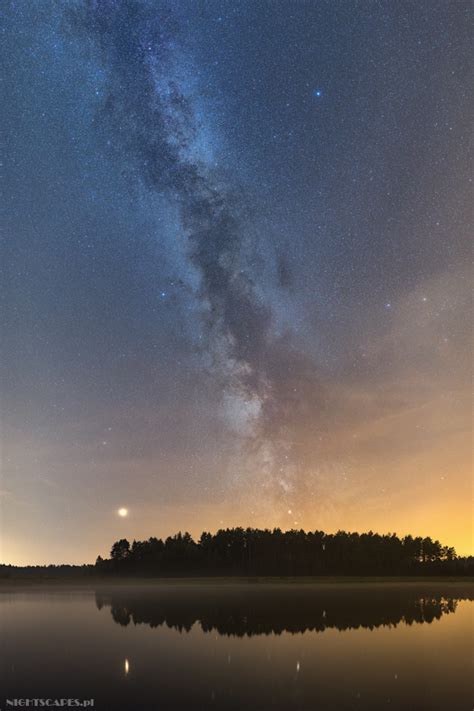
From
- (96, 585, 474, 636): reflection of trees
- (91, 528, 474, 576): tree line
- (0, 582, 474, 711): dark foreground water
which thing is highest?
(91, 528, 474, 576): tree line

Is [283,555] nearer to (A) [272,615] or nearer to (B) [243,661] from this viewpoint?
(A) [272,615]

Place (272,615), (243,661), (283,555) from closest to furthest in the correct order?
(243,661), (272,615), (283,555)

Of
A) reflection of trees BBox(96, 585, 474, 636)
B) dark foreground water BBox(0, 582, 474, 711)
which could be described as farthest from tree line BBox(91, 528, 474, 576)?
dark foreground water BBox(0, 582, 474, 711)

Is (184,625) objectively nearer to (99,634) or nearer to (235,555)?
(99,634)

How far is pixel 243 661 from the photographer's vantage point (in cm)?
3155

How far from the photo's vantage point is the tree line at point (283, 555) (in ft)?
511

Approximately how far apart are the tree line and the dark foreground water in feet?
339

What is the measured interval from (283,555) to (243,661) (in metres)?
135

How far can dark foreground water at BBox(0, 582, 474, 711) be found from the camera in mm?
23328

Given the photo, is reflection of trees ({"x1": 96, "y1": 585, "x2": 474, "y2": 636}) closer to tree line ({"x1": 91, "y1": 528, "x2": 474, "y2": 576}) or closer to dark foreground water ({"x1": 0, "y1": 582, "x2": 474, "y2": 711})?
dark foreground water ({"x1": 0, "y1": 582, "x2": 474, "y2": 711})

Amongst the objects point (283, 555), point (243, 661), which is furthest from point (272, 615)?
point (283, 555)

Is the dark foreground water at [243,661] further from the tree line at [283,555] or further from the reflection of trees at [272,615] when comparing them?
the tree line at [283,555]

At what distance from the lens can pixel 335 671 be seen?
93.7 ft

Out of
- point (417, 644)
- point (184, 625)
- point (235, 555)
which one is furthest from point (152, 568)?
point (417, 644)
